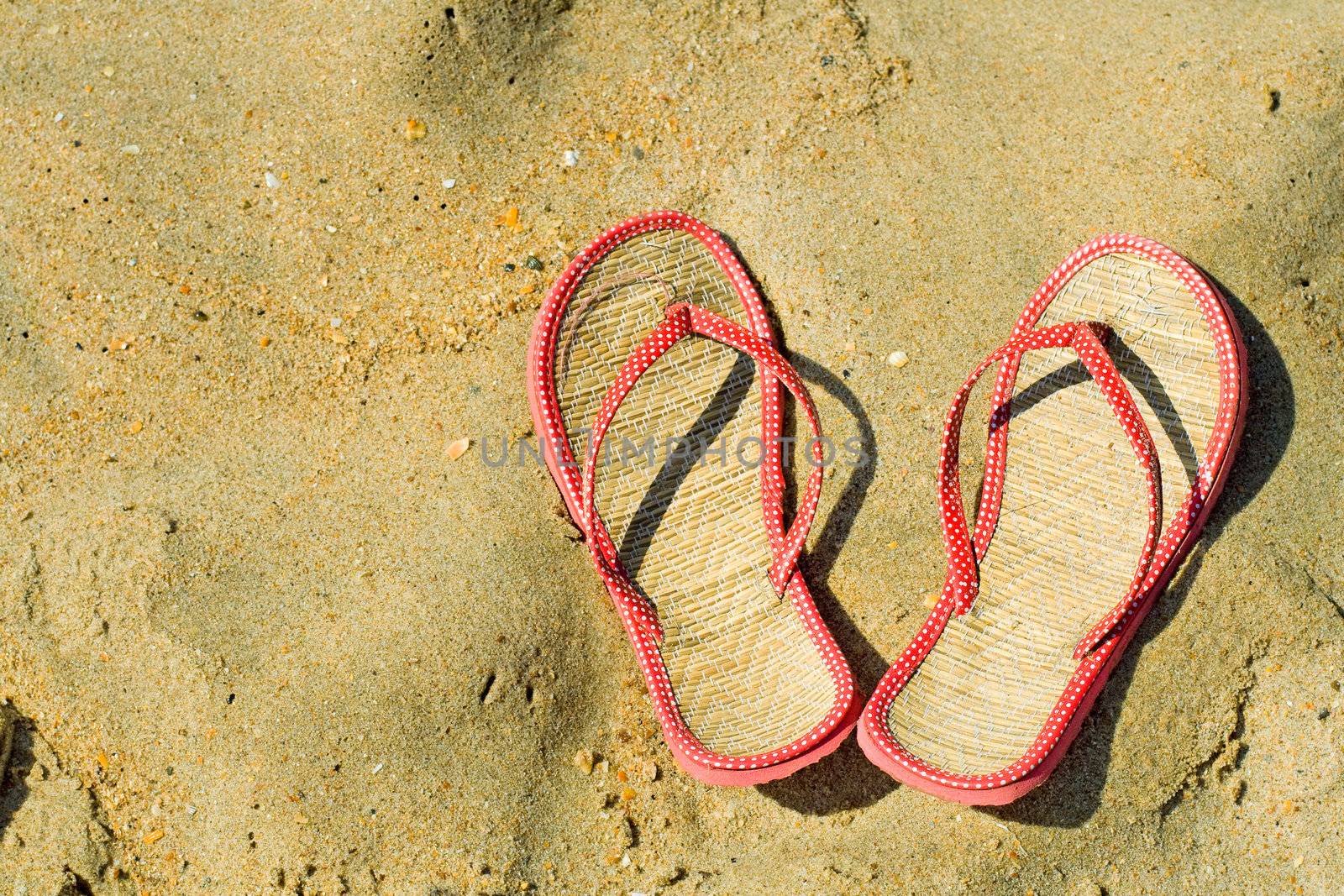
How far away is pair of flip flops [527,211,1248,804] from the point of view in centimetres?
254

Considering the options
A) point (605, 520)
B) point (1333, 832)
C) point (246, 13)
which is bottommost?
point (1333, 832)

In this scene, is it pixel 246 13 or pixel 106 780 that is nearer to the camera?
pixel 106 780

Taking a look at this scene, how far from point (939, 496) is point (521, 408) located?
1.14 meters

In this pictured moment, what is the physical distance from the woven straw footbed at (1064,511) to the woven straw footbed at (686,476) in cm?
40

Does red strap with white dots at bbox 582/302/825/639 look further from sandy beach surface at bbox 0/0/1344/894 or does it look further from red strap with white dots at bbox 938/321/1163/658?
red strap with white dots at bbox 938/321/1163/658

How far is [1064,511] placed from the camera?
107 inches

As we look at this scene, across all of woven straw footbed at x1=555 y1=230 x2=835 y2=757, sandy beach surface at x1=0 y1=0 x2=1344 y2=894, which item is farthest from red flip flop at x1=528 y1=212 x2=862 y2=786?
sandy beach surface at x1=0 y1=0 x2=1344 y2=894

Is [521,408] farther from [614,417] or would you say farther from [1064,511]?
[1064,511]

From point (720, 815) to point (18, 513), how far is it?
2.01 meters

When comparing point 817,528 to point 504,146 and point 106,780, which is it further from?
point 106,780

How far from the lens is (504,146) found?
2850 millimetres

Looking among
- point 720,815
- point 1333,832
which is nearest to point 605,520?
point 720,815

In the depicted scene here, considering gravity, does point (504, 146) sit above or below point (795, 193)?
above

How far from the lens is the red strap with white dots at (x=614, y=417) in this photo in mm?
2539
